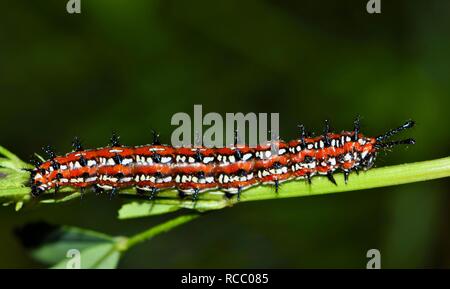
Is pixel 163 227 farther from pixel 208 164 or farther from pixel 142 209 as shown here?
pixel 208 164

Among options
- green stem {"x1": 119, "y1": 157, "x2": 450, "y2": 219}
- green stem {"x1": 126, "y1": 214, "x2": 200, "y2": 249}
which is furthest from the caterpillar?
green stem {"x1": 126, "y1": 214, "x2": 200, "y2": 249}

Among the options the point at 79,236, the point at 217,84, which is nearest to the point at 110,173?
the point at 79,236

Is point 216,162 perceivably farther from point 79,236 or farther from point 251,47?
point 251,47

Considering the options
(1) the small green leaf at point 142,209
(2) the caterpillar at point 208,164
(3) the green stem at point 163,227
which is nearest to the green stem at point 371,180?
(2) the caterpillar at point 208,164

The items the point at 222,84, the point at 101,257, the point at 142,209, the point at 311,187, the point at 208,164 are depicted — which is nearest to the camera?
the point at 311,187

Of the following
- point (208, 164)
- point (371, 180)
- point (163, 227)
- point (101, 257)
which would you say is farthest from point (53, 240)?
point (371, 180)

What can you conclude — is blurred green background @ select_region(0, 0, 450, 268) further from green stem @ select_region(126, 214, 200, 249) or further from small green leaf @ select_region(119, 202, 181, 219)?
green stem @ select_region(126, 214, 200, 249)
